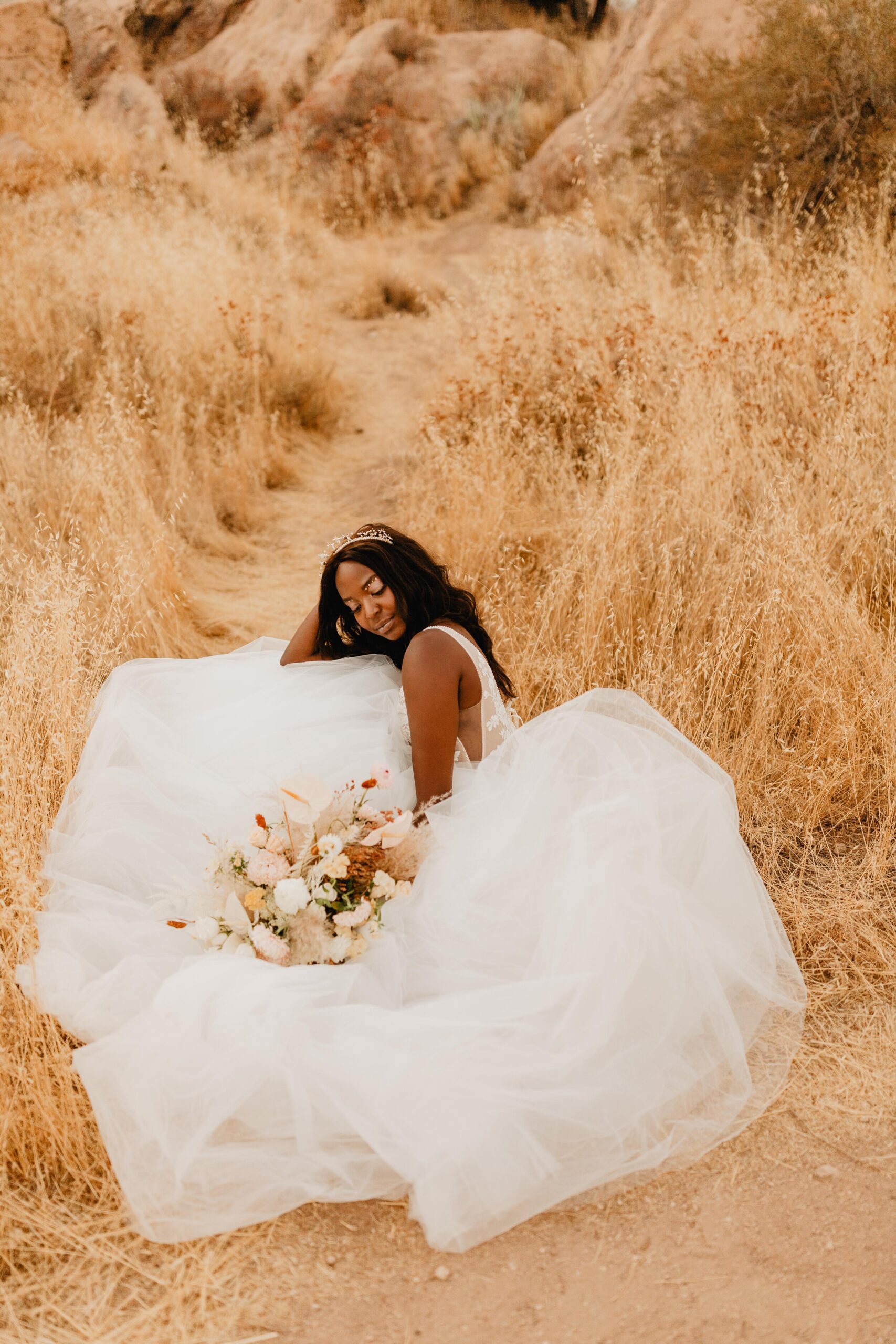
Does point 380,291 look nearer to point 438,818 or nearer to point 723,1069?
point 438,818

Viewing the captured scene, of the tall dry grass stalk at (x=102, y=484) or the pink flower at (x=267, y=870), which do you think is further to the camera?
the pink flower at (x=267, y=870)

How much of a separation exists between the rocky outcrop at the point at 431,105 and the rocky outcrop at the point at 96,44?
8.85 ft

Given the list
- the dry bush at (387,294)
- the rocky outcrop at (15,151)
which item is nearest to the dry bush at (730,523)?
the dry bush at (387,294)

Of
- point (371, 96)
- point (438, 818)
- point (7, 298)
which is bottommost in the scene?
point (438, 818)

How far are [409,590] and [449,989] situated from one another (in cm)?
112

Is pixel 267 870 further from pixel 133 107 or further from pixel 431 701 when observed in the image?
pixel 133 107

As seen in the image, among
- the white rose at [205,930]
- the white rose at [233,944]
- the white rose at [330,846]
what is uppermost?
the white rose at [330,846]

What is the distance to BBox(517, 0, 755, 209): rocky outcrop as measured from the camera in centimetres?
838

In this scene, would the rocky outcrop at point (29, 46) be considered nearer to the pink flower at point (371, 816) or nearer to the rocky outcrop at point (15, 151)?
the rocky outcrop at point (15, 151)

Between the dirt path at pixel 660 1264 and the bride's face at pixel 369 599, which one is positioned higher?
the bride's face at pixel 369 599

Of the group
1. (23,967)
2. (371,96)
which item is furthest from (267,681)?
(371,96)

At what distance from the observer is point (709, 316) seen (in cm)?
531

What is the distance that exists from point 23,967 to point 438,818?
105 cm

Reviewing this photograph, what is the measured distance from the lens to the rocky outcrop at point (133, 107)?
37.2 ft
